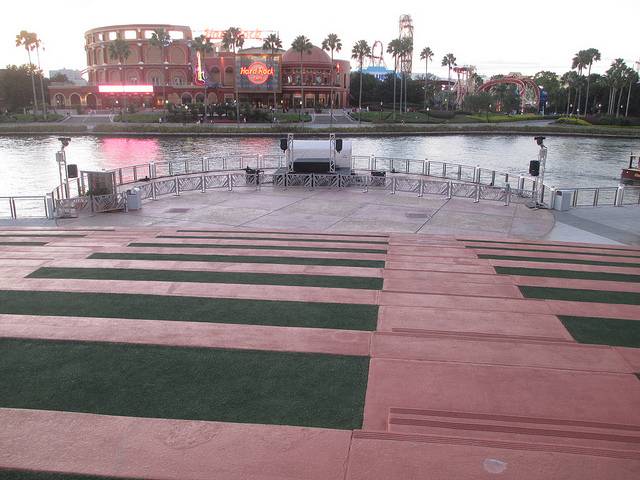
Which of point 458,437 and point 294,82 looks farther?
point 294,82

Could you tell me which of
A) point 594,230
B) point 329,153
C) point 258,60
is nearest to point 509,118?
point 258,60

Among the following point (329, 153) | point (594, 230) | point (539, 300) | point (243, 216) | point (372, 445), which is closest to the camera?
point (372, 445)

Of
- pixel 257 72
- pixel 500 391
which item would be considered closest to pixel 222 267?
pixel 500 391

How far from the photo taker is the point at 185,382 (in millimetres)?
5977

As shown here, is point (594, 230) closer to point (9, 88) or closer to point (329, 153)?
point (329, 153)

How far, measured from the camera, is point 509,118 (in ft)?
393

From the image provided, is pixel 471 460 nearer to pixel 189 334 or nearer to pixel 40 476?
pixel 40 476

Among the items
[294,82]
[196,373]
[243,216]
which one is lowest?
[243,216]

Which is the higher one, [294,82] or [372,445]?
[294,82]

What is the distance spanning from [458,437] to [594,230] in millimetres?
17039

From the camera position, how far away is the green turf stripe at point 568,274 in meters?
10.9

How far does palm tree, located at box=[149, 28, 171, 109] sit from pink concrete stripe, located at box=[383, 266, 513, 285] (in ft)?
362

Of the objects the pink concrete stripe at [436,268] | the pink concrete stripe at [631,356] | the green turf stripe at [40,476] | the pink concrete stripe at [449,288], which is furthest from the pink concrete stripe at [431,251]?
the green turf stripe at [40,476]

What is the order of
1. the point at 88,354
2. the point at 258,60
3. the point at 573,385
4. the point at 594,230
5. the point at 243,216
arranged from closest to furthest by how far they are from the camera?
the point at 573,385 < the point at 88,354 < the point at 594,230 < the point at 243,216 < the point at 258,60
